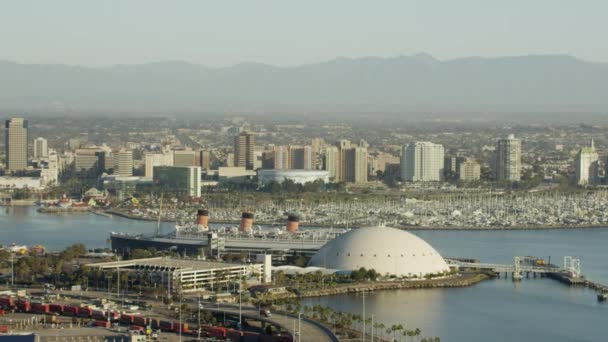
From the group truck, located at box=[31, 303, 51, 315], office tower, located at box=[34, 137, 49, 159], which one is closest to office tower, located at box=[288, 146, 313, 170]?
office tower, located at box=[34, 137, 49, 159]

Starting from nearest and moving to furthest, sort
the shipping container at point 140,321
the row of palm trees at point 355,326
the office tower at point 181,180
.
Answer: the row of palm trees at point 355,326, the shipping container at point 140,321, the office tower at point 181,180

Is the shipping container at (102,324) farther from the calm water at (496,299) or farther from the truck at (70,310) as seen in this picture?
the calm water at (496,299)

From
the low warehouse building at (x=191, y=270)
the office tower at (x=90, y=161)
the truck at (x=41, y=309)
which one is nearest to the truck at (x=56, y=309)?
the truck at (x=41, y=309)

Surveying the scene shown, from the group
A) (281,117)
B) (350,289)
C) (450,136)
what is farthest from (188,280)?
(281,117)

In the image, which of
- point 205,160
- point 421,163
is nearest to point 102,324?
point 421,163

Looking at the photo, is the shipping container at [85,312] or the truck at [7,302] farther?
the truck at [7,302]

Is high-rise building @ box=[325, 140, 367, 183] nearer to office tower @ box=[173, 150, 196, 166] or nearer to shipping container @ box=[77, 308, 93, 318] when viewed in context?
office tower @ box=[173, 150, 196, 166]

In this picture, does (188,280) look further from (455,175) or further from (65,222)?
(455,175)
